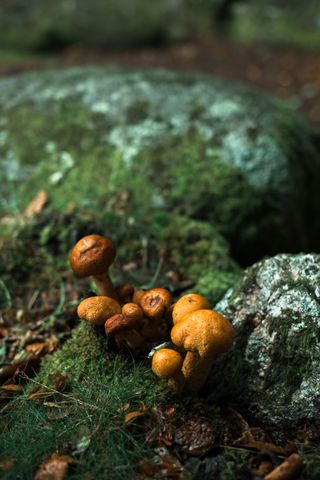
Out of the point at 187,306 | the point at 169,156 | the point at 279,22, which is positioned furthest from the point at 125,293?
the point at 279,22

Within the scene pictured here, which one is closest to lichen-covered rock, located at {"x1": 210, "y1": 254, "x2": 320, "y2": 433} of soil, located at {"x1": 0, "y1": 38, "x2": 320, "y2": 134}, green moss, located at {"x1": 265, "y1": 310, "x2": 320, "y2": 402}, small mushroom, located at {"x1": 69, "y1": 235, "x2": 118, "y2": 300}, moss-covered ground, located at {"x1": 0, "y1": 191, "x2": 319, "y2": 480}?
green moss, located at {"x1": 265, "y1": 310, "x2": 320, "y2": 402}

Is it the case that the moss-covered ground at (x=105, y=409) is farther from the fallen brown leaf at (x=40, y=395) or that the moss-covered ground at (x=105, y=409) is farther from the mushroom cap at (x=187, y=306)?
the mushroom cap at (x=187, y=306)

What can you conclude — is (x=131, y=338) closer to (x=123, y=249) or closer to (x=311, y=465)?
(x=311, y=465)

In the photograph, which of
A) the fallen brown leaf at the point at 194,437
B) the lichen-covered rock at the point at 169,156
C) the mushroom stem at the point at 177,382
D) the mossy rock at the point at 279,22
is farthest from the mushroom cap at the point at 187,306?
the mossy rock at the point at 279,22

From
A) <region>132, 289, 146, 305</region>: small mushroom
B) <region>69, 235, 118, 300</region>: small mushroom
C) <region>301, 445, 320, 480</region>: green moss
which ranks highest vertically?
<region>69, 235, 118, 300</region>: small mushroom

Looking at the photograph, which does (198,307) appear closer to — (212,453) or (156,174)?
(212,453)

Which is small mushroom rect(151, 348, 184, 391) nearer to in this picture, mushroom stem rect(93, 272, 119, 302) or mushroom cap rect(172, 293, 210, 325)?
mushroom cap rect(172, 293, 210, 325)
